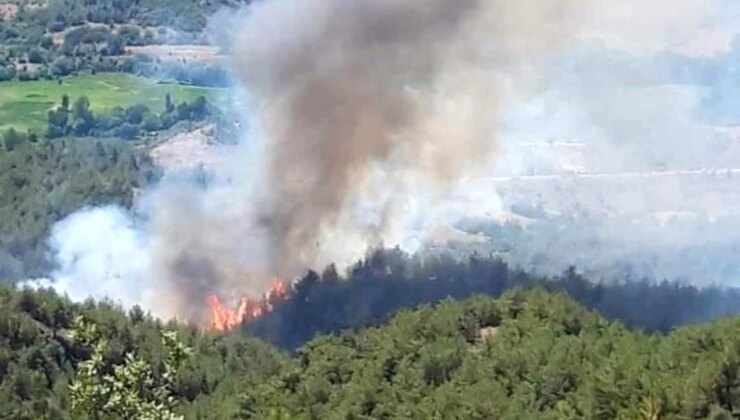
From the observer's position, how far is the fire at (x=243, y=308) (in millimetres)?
58031

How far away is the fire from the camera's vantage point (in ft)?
190

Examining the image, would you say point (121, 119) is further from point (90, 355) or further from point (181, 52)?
point (90, 355)

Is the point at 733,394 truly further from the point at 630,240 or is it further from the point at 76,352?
the point at 630,240

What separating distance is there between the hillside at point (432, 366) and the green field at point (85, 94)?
62.7 meters

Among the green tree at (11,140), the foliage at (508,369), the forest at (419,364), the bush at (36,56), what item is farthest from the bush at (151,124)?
the foliage at (508,369)

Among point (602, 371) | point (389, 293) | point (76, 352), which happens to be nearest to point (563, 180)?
point (389, 293)

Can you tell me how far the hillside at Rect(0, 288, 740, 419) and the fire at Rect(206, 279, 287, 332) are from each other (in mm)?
3716

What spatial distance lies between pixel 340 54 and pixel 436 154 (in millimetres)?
7985

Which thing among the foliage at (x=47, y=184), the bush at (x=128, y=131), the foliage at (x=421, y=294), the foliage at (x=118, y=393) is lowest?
the bush at (x=128, y=131)

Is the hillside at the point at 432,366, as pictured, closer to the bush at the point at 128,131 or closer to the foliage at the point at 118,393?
the foliage at the point at 118,393

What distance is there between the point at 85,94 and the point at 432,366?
8436 centimetres

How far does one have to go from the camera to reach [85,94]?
12150 cm

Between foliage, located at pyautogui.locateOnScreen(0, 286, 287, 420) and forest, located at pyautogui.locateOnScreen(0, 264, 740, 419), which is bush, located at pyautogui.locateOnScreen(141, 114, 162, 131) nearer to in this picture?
foliage, located at pyautogui.locateOnScreen(0, 286, 287, 420)

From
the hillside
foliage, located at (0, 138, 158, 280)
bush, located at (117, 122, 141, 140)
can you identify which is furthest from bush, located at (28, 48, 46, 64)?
the hillside
